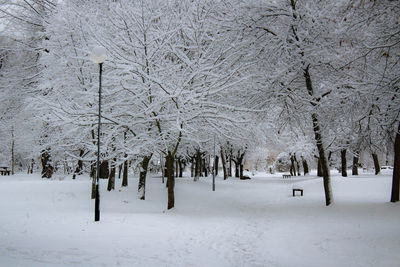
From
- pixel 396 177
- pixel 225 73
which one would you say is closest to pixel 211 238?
pixel 225 73

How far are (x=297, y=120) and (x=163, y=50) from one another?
6.21 meters

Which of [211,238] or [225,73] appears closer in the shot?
[211,238]

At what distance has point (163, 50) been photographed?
1029 cm

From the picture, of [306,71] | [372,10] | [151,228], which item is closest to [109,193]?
[151,228]

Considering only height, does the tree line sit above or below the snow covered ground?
above

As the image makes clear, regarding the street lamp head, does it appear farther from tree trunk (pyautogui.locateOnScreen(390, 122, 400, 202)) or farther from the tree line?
tree trunk (pyautogui.locateOnScreen(390, 122, 400, 202))

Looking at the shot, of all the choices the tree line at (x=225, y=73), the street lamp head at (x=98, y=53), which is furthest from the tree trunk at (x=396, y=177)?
the street lamp head at (x=98, y=53)

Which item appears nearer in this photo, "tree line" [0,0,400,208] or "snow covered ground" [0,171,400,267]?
"snow covered ground" [0,171,400,267]

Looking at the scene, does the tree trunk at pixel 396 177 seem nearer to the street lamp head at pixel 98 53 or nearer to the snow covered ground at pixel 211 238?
the snow covered ground at pixel 211 238

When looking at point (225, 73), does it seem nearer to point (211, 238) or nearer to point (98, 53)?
point (98, 53)

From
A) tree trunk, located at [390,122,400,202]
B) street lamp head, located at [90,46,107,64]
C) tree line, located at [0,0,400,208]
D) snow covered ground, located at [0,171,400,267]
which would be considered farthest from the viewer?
tree trunk, located at [390,122,400,202]

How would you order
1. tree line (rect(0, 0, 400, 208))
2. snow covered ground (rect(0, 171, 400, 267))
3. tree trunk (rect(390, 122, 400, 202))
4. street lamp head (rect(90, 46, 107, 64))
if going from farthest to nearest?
tree trunk (rect(390, 122, 400, 202)), tree line (rect(0, 0, 400, 208)), street lamp head (rect(90, 46, 107, 64)), snow covered ground (rect(0, 171, 400, 267))

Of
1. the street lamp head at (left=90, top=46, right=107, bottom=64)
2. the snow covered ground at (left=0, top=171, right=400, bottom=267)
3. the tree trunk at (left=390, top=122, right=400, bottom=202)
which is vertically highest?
the street lamp head at (left=90, top=46, right=107, bottom=64)

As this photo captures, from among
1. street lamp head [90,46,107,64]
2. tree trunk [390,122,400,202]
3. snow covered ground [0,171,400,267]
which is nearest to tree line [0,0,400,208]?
tree trunk [390,122,400,202]
